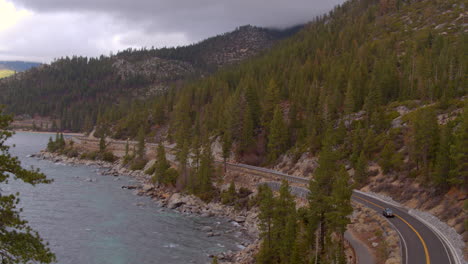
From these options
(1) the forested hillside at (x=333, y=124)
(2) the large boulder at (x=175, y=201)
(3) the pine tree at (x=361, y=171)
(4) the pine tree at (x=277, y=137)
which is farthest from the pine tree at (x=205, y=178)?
(3) the pine tree at (x=361, y=171)

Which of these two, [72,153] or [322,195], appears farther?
[72,153]

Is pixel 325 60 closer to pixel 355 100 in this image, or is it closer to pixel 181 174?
pixel 355 100

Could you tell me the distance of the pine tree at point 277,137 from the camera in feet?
244

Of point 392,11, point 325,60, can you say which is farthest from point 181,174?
point 392,11

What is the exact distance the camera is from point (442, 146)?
40.8 meters

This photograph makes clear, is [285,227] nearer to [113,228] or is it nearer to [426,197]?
[426,197]

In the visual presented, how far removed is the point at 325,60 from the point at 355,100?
125 ft

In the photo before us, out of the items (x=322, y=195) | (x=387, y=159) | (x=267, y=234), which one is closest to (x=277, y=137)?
(x=387, y=159)

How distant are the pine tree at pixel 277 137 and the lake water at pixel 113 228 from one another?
86.6ft

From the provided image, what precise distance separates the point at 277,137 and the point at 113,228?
3944cm

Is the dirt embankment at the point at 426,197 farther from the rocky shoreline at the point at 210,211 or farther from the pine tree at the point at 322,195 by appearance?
the rocky shoreline at the point at 210,211

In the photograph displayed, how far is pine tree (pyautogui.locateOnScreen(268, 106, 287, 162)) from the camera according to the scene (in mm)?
74312

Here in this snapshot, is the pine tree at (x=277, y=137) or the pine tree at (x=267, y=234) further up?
the pine tree at (x=277, y=137)

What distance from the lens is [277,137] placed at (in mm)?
74625
